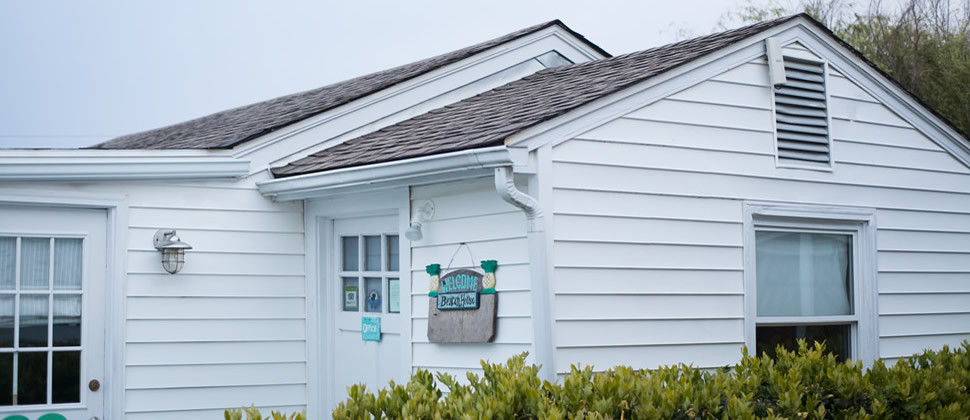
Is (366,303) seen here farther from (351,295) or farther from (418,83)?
(418,83)

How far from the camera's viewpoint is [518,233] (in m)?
5.89

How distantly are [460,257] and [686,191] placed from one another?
1474 mm

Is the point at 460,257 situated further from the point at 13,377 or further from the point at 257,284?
the point at 13,377

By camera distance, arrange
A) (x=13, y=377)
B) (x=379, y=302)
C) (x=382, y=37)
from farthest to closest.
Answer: (x=382, y=37), (x=379, y=302), (x=13, y=377)

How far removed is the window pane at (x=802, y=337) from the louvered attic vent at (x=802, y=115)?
1142 millimetres

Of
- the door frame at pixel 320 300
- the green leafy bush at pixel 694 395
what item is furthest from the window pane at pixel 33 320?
the green leafy bush at pixel 694 395

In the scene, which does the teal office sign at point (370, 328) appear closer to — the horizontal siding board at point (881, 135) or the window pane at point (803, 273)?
the window pane at point (803, 273)

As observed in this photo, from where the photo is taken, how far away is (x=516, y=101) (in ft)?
23.9

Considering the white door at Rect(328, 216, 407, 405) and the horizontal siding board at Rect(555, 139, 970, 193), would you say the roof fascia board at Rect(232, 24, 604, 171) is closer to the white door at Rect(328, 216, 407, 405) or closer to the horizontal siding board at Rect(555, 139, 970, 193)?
the white door at Rect(328, 216, 407, 405)

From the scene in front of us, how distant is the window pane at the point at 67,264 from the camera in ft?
22.3

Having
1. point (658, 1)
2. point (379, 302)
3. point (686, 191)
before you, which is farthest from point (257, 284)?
point (658, 1)

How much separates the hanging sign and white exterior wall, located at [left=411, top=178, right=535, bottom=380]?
2.1 inches

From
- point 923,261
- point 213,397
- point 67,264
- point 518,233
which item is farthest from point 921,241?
point 67,264

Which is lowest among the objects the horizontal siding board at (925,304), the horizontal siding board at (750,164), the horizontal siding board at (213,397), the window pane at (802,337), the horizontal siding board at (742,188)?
the horizontal siding board at (213,397)
